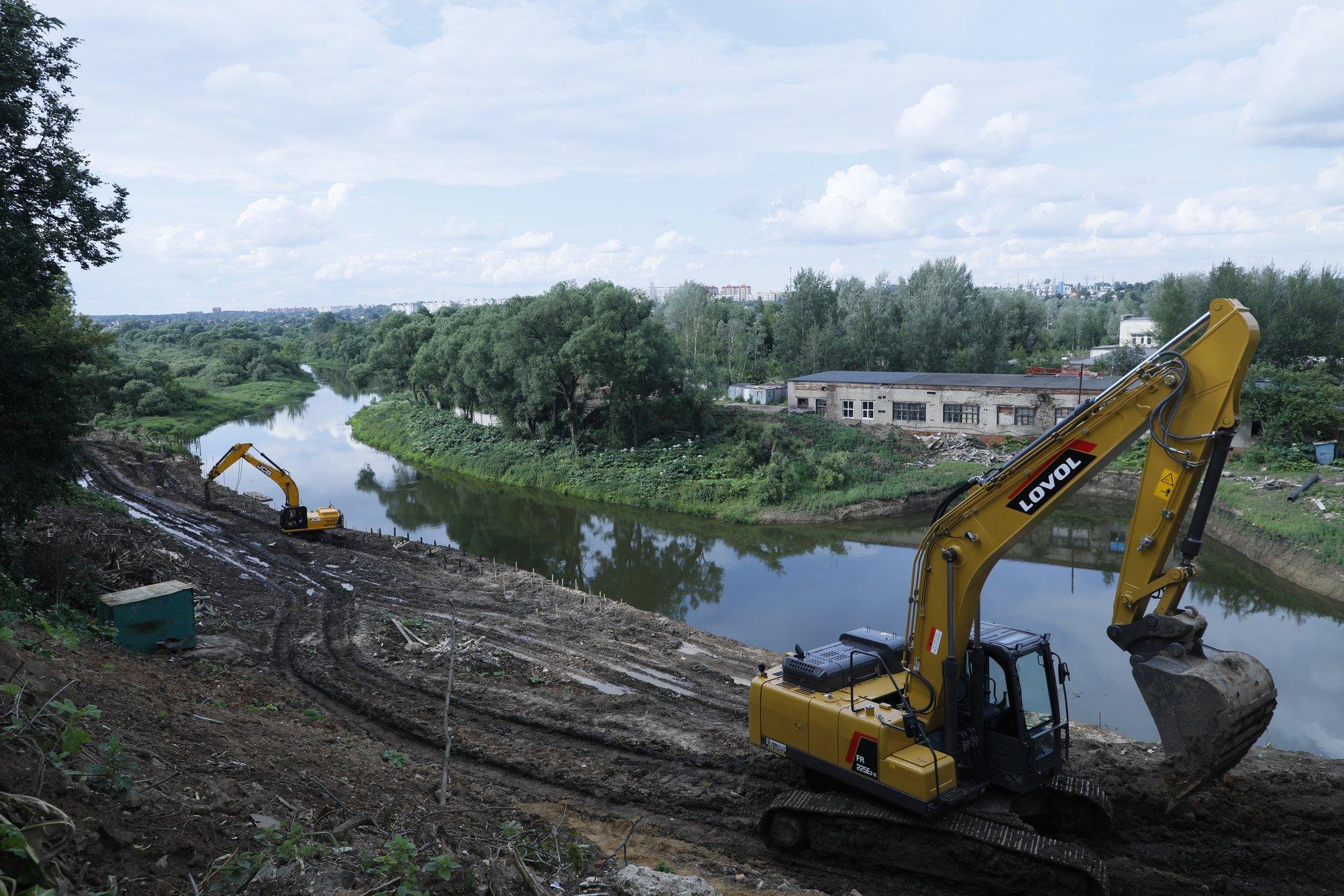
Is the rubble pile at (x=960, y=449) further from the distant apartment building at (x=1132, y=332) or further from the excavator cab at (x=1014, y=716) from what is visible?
the distant apartment building at (x=1132, y=332)

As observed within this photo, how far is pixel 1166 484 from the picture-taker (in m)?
7.48

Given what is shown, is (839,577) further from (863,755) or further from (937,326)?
(937,326)

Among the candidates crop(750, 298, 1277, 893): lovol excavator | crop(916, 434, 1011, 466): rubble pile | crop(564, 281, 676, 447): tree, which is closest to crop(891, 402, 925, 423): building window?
crop(916, 434, 1011, 466): rubble pile

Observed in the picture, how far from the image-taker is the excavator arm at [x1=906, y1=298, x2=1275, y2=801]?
7008 mm

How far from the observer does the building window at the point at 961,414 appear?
39781 mm

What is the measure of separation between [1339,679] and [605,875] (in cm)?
1640

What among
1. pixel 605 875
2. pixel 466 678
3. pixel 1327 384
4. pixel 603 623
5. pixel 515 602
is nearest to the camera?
pixel 605 875

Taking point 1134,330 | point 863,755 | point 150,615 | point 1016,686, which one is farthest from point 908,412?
point 1134,330

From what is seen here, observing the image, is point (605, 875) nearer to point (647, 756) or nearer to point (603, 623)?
point (647, 756)

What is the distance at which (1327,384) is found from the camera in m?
34.3

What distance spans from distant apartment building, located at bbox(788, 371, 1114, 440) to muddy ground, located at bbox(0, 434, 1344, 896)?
26.3 meters

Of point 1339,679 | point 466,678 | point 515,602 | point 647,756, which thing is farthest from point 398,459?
point 1339,679

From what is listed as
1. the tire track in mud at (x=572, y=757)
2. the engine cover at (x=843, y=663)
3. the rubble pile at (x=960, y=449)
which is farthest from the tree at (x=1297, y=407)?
the tire track in mud at (x=572, y=757)

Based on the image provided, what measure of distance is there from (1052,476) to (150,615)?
13478 millimetres
